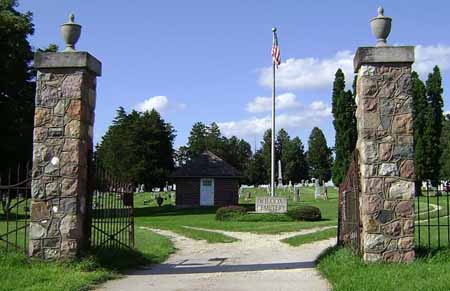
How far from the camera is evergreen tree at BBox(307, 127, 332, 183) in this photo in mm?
98125

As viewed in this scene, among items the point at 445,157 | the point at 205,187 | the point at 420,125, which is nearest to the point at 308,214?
the point at 205,187

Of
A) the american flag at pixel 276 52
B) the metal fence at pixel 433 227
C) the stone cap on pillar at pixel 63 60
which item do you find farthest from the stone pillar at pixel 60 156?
the american flag at pixel 276 52

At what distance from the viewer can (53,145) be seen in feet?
32.5

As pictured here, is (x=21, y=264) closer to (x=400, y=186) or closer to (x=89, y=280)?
(x=89, y=280)

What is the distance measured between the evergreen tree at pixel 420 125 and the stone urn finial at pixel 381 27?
128 ft

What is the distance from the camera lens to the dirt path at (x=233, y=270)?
8523 mm

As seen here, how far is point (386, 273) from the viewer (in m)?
8.34

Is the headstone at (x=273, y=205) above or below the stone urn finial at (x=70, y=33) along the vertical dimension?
below

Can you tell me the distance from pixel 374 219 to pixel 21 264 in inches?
240

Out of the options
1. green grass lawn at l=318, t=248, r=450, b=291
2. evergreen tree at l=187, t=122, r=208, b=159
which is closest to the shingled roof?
green grass lawn at l=318, t=248, r=450, b=291

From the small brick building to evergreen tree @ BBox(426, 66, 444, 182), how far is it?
17.0m

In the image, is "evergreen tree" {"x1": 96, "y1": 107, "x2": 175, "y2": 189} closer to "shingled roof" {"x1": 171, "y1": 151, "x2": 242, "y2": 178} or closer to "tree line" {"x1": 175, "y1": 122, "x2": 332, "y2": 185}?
"shingled roof" {"x1": 171, "y1": 151, "x2": 242, "y2": 178}

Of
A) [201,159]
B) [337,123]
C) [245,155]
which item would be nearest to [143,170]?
[201,159]

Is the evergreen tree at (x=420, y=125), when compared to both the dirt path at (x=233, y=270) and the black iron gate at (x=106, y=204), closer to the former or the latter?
the dirt path at (x=233, y=270)
